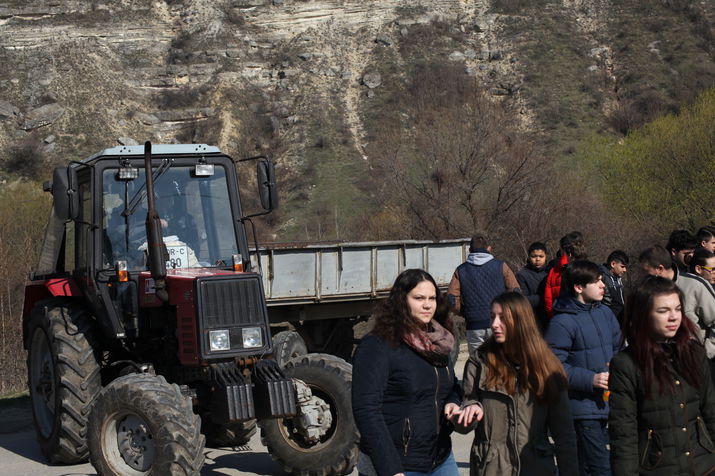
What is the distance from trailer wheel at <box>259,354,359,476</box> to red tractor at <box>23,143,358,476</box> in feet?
0.04

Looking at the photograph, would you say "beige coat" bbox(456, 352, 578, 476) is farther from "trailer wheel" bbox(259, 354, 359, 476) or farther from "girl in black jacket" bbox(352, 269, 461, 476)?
"trailer wheel" bbox(259, 354, 359, 476)

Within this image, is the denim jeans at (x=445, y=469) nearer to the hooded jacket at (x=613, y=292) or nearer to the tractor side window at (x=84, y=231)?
the hooded jacket at (x=613, y=292)

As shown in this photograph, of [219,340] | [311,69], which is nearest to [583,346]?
[219,340]

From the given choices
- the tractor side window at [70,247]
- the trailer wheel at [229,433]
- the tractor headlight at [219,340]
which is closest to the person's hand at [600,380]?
the tractor headlight at [219,340]

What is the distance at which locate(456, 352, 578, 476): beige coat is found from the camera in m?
4.42

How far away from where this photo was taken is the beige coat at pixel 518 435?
4418 millimetres

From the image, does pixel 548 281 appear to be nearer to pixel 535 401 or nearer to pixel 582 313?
pixel 582 313

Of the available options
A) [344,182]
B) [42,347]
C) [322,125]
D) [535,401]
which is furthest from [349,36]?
[535,401]

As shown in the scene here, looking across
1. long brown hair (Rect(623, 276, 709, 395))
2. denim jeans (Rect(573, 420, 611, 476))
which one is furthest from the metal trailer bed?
long brown hair (Rect(623, 276, 709, 395))

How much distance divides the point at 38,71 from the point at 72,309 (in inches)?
2327

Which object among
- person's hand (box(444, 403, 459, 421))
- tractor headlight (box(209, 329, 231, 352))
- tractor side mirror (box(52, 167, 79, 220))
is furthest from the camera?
tractor side mirror (box(52, 167, 79, 220))

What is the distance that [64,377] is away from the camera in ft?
27.3

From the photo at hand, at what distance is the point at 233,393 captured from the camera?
729cm

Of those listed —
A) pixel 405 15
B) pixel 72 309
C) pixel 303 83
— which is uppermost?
pixel 405 15
